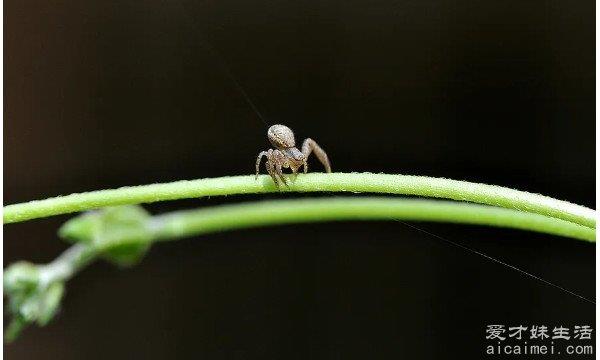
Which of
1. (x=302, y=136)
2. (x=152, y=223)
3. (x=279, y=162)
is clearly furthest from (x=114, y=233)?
(x=302, y=136)

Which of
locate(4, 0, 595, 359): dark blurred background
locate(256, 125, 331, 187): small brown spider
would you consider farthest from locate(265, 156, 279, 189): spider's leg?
locate(4, 0, 595, 359): dark blurred background

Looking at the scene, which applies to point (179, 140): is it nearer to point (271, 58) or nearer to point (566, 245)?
point (271, 58)

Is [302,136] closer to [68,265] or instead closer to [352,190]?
[68,265]

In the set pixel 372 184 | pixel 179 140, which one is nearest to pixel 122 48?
pixel 179 140

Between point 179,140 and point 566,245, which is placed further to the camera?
point 179,140

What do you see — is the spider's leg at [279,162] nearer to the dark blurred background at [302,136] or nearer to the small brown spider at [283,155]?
the small brown spider at [283,155]
